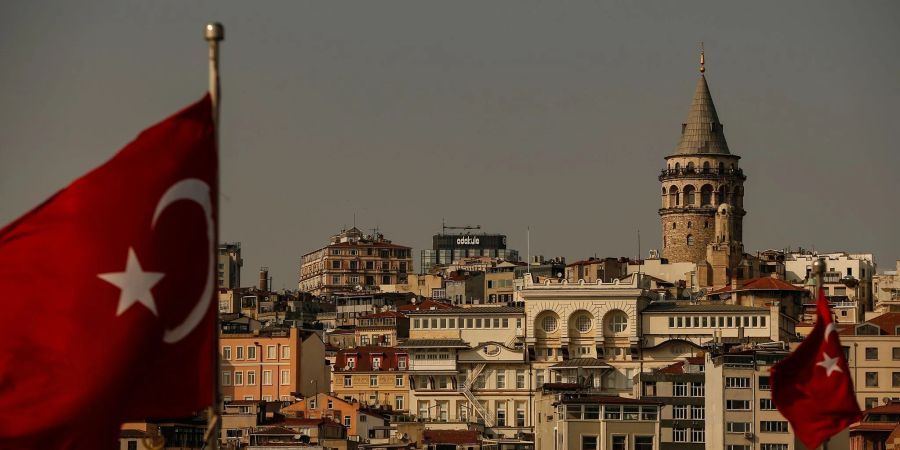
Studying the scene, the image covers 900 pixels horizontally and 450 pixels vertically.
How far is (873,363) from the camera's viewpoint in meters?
106

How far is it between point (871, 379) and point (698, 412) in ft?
28.9

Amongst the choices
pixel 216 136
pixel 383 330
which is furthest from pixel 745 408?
pixel 216 136

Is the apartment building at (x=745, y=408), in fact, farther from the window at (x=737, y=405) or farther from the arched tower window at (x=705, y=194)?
the arched tower window at (x=705, y=194)

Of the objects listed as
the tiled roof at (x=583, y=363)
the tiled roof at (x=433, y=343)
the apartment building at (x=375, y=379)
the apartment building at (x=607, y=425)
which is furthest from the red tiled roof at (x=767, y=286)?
the apartment building at (x=607, y=425)

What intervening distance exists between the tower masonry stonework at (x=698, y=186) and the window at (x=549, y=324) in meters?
39.3

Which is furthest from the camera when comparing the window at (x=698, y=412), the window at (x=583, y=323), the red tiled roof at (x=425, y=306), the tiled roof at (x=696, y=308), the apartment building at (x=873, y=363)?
the red tiled roof at (x=425, y=306)

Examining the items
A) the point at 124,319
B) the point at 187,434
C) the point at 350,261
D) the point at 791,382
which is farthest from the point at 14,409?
the point at 350,261

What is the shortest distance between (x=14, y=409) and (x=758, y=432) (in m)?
77.9

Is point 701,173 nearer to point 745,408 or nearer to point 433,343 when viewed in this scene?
point 433,343

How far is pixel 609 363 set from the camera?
388 ft

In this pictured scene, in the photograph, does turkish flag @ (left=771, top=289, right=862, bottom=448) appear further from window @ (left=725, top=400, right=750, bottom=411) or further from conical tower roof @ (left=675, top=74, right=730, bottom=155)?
conical tower roof @ (left=675, top=74, right=730, bottom=155)

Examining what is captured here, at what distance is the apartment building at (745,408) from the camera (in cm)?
9196

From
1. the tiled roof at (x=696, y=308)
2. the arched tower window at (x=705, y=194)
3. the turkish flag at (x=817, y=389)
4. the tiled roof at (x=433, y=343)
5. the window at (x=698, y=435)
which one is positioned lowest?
the window at (x=698, y=435)

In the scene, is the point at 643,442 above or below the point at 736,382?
below
